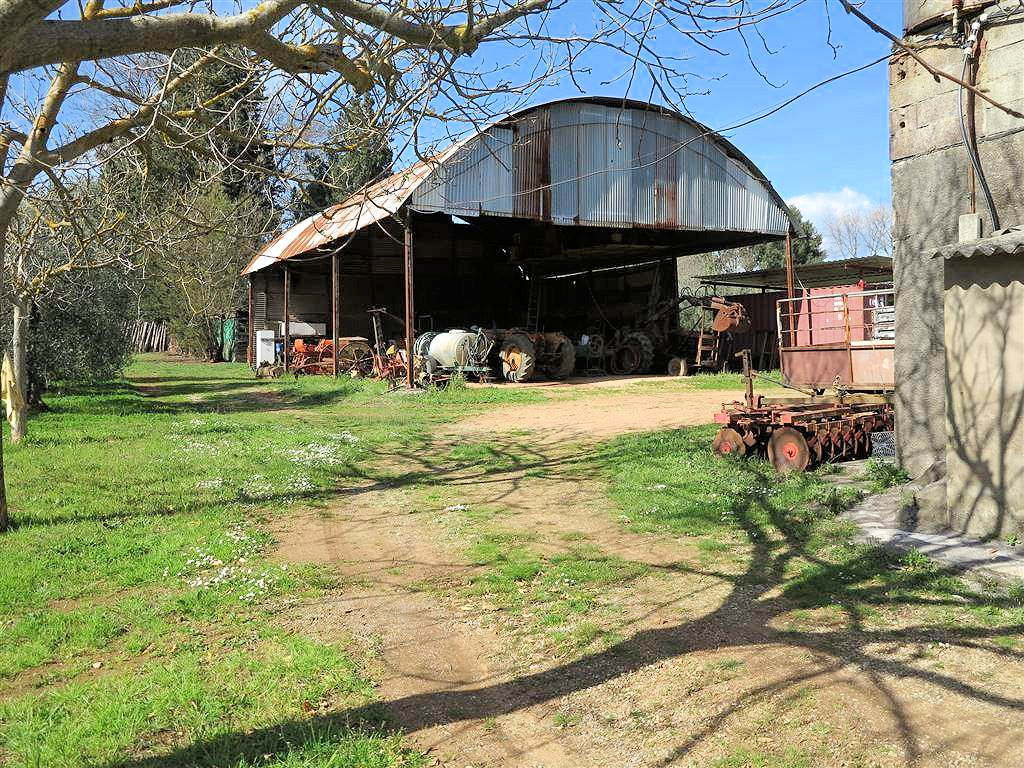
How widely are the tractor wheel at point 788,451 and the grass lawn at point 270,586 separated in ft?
1.01

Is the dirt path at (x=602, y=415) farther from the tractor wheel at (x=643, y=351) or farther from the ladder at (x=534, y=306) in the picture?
the ladder at (x=534, y=306)

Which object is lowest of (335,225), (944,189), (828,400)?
(828,400)

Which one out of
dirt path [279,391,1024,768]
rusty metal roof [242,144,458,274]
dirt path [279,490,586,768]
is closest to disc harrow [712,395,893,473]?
dirt path [279,391,1024,768]

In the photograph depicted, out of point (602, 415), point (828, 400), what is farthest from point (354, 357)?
point (828, 400)

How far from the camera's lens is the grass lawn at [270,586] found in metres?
3.77

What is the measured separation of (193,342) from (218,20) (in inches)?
1575

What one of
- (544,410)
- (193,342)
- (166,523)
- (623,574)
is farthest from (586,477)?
(193,342)

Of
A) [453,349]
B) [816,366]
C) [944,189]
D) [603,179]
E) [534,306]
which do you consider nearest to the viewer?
[944,189]

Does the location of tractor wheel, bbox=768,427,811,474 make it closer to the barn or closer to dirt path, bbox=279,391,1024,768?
dirt path, bbox=279,391,1024,768

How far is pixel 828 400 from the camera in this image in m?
10.7

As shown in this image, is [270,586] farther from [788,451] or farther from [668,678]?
[788,451]

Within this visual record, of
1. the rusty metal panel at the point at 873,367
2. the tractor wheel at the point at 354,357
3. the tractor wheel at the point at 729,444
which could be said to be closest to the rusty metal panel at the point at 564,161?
the tractor wheel at the point at 354,357

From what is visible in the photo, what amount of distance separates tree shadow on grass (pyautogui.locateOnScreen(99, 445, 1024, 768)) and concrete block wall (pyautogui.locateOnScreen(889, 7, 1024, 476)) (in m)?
2.41

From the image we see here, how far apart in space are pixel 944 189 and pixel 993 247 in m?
1.82
